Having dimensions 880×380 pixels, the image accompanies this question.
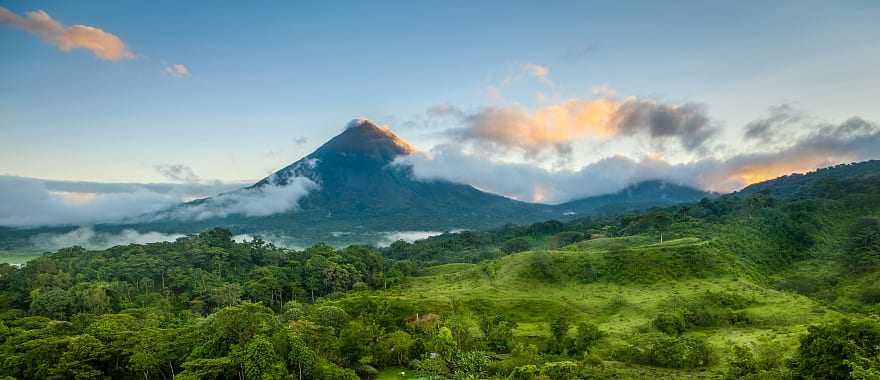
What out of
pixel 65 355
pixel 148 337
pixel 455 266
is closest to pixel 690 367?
pixel 148 337

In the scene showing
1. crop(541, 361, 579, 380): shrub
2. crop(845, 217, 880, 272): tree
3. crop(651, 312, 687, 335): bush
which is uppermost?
crop(845, 217, 880, 272): tree

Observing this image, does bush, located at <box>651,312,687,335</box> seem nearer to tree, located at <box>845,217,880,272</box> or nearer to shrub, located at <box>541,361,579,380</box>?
shrub, located at <box>541,361,579,380</box>

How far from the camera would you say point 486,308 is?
2314 inches

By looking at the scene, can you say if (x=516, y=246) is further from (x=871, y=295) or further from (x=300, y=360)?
(x=300, y=360)

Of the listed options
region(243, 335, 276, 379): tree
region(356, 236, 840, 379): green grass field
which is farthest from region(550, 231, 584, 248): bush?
region(243, 335, 276, 379): tree

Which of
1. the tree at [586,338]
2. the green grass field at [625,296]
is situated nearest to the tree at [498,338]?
the green grass field at [625,296]

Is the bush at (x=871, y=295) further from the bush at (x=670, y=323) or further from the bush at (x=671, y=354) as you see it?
the bush at (x=671, y=354)

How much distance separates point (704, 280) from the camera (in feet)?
212

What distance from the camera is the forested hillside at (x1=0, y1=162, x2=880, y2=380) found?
2881cm

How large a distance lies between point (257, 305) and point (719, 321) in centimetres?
4857

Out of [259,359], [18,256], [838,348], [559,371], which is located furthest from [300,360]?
[18,256]

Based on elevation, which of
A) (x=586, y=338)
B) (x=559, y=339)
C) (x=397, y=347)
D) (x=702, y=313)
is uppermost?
(x=397, y=347)

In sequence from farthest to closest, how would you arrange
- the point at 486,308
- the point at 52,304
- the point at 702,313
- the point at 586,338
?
1. the point at 486,308
2. the point at 52,304
3. the point at 702,313
4. the point at 586,338

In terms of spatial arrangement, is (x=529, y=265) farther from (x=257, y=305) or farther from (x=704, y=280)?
(x=257, y=305)
